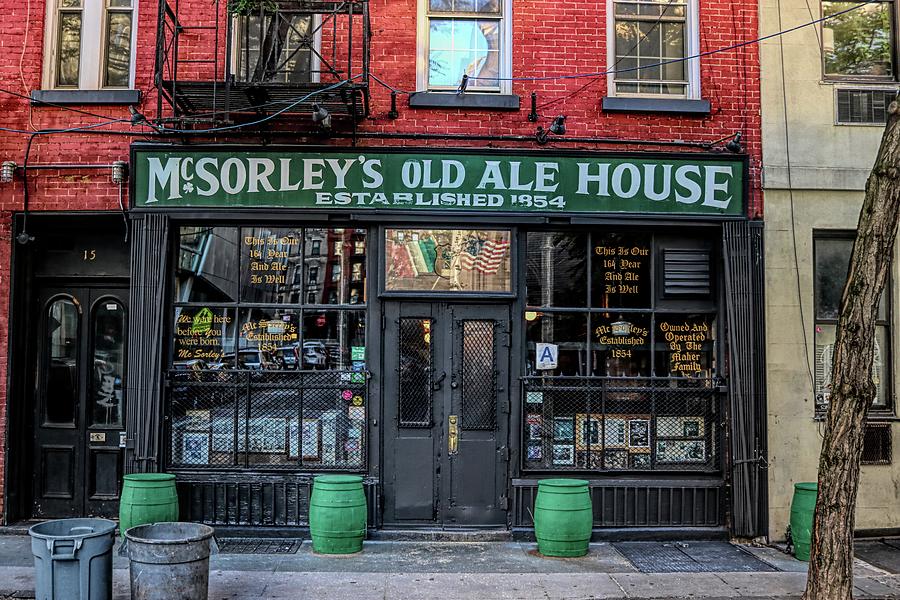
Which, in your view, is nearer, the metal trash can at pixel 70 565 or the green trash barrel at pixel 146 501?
the metal trash can at pixel 70 565

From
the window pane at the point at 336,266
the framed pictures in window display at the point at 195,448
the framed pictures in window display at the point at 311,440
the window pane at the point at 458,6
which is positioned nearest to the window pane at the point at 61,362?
the framed pictures in window display at the point at 195,448

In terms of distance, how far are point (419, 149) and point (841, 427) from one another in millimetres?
5111

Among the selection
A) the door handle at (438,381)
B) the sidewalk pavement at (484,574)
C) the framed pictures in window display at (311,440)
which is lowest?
the sidewalk pavement at (484,574)

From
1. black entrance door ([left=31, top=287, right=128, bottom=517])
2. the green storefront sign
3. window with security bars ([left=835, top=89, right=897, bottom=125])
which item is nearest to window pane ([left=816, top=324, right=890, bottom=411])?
the green storefront sign

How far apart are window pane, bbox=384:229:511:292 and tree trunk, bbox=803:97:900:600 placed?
12.3 feet

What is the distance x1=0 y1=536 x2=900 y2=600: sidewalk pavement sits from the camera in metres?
7.05

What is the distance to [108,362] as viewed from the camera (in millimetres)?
9508

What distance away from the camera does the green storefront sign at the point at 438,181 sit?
29.3 ft

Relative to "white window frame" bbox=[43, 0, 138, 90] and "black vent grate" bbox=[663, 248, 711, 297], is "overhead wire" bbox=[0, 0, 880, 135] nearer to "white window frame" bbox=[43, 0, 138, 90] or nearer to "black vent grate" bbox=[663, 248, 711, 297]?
"white window frame" bbox=[43, 0, 138, 90]

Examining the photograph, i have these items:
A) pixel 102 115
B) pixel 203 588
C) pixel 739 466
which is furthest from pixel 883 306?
pixel 102 115

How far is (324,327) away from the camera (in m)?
9.05

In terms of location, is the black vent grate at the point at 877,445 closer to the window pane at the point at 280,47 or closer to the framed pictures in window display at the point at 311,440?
the framed pictures in window display at the point at 311,440

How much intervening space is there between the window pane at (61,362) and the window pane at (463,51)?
16.8 feet

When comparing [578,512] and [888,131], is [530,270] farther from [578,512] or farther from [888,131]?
[888,131]
